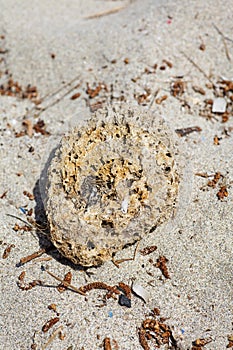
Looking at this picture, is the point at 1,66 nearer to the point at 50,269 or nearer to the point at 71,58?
the point at 71,58

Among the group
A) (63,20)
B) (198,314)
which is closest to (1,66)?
(63,20)

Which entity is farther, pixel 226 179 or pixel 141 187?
pixel 226 179

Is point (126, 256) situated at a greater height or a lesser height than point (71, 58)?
lesser

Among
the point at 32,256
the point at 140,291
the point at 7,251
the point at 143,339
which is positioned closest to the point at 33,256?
the point at 32,256

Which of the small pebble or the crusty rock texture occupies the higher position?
the crusty rock texture

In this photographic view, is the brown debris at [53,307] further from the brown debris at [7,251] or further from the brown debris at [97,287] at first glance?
the brown debris at [7,251]

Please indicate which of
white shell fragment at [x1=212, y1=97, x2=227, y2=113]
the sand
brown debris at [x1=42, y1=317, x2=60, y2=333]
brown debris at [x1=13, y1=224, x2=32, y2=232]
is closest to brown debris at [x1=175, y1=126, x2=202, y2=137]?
the sand

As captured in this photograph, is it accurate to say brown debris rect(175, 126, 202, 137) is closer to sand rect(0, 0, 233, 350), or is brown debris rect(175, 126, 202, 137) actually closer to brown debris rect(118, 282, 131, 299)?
sand rect(0, 0, 233, 350)
